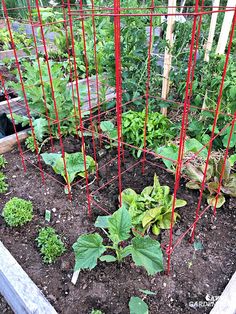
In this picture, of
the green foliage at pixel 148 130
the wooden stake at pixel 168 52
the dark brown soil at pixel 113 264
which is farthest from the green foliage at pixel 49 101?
the wooden stake at pixel 168 52

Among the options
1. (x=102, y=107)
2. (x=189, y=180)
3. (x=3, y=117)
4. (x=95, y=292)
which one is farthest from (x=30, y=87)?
(x=95, y=292)

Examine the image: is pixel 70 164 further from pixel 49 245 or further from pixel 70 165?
pixel 49 245

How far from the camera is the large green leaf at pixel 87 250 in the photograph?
136 cm

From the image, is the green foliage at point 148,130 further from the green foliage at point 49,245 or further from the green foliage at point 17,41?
the green foliage at point 17,41

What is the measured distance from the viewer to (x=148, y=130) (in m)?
2.33

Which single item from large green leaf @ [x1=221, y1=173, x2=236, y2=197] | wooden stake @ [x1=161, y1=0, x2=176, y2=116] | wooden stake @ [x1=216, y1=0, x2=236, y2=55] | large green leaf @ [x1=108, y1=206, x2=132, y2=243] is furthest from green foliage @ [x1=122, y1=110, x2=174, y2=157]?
large green leaf @ [x1=108, y1=206, x2=132, y2=243]

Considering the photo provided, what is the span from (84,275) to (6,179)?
1.10 metres

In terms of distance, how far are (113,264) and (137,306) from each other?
299 mm

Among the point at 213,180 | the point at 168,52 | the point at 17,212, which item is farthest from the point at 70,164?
the point at 168,52

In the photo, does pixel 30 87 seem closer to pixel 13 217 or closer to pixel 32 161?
pixel 32 161

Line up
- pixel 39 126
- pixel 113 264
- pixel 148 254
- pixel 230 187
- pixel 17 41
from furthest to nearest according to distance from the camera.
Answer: pixel 17 41 → pixel 39 126 → pixel 230 187 → pixel 113 264 → pixel 148 254

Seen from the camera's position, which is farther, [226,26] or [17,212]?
[226,26]

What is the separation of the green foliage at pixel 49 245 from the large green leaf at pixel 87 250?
275 millimetres

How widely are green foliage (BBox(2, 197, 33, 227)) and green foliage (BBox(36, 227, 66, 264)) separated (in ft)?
0.52
